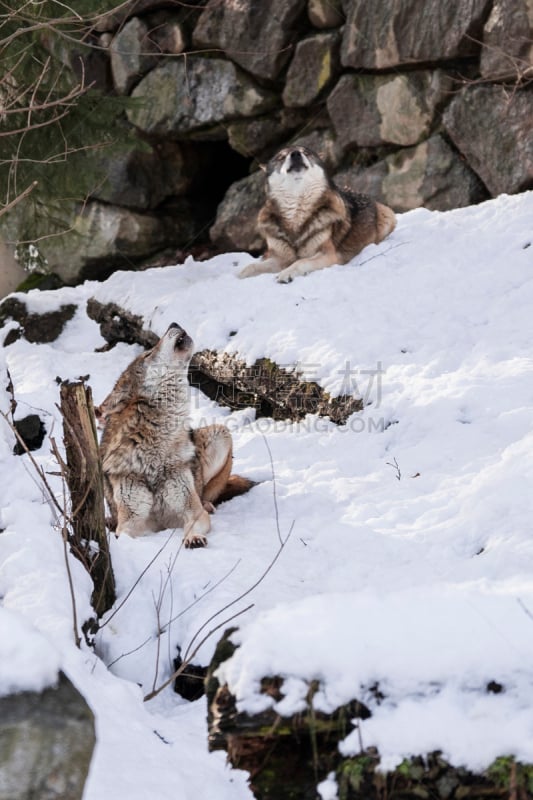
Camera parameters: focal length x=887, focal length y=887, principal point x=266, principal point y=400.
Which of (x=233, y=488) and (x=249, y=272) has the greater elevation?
(x=249, y=272)

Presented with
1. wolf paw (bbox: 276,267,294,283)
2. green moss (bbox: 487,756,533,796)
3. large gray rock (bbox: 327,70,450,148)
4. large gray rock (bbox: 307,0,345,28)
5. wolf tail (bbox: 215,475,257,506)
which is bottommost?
green moss (bbox: 487,756,533,796)

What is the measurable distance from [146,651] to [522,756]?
247 centimetres

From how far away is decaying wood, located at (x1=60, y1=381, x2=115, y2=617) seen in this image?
4.43 m

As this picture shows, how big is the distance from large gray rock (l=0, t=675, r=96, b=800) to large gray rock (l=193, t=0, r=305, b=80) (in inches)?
454

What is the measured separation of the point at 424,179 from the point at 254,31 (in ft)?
11.6

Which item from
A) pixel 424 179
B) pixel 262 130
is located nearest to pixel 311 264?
pixel 424 179

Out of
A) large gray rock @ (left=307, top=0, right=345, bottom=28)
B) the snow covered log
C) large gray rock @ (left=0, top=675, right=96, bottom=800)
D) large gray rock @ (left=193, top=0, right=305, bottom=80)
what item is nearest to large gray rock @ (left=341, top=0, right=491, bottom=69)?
large gray rock @ (left=307, top=0, right=345, bottom=28)

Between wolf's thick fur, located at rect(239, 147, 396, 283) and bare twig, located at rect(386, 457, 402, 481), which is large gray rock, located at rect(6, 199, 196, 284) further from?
bare twig, located at rect(386, 457, 402, 481)

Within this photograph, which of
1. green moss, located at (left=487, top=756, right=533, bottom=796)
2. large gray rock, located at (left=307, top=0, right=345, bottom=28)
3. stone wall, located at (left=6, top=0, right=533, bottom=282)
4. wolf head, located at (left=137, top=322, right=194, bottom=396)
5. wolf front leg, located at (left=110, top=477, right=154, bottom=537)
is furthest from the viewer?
large gray rock, located at (left=307, top=0, right=345, bottom=28)

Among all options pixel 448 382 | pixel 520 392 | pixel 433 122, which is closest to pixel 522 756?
pixel 520 392

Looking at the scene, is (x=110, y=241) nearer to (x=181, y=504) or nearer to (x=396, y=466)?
(x=181, y=504)

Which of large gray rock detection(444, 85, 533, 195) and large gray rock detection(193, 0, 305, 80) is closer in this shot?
large gray rock detection(444, 85, 533, 195)

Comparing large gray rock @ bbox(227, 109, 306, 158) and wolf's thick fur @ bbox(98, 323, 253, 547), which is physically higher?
large gray rock @ bbox(227, 109, 306, 158)

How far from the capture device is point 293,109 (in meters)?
13.2
